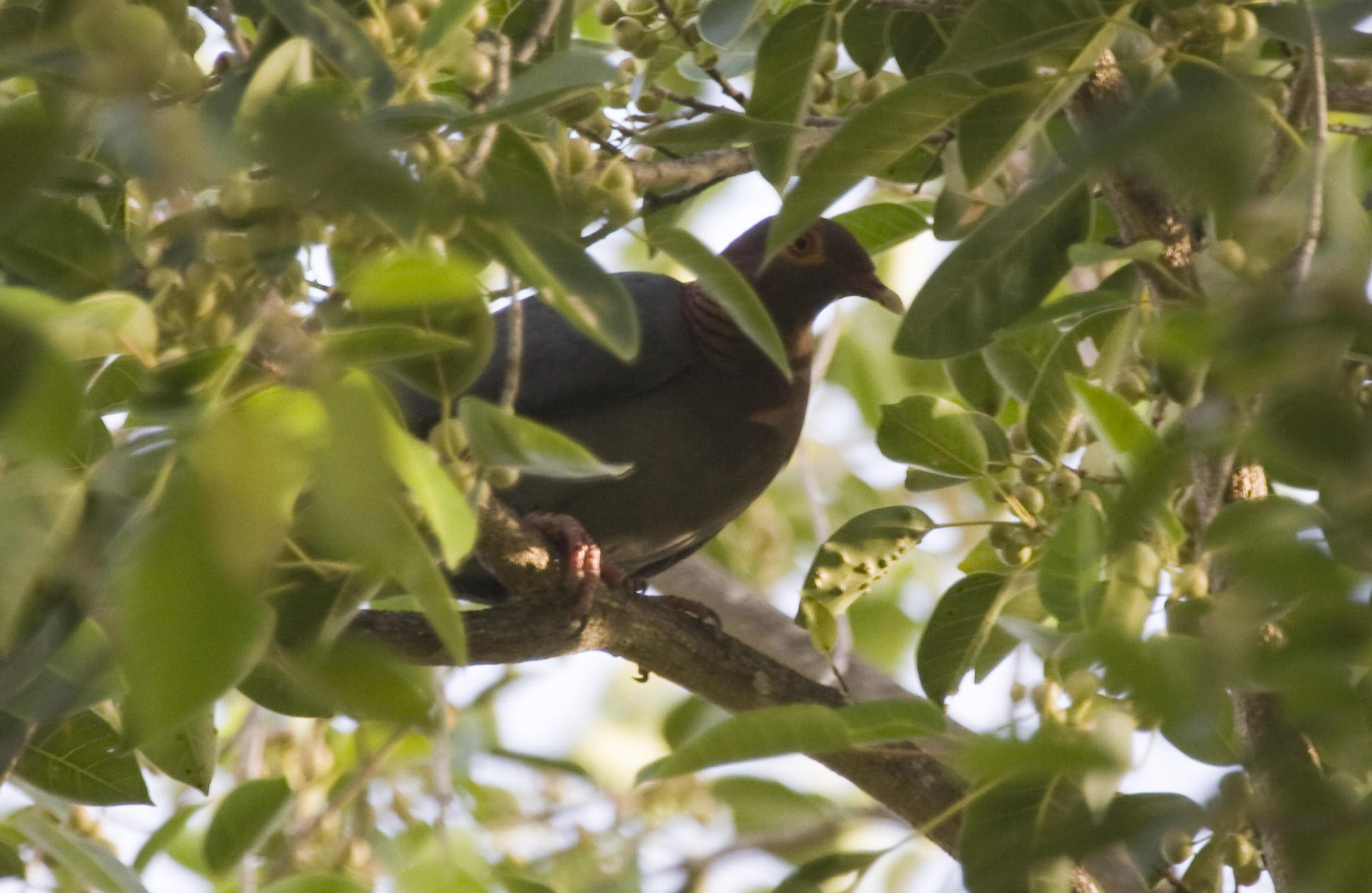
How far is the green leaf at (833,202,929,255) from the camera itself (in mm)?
2305

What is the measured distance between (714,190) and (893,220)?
6.08 ft

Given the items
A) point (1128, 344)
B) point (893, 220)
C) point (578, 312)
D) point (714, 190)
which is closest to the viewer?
point (578, 312)

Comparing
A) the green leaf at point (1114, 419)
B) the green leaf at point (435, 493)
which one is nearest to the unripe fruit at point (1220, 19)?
the green leaf at point (1114, 419)

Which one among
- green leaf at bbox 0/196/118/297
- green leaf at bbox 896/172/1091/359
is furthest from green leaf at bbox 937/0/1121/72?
green leaf at bbox 0/196/118/297

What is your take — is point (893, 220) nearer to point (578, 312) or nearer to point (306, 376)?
point (578, 312)

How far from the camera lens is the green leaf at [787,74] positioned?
1710 mm

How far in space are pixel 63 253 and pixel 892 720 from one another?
780 millimetres

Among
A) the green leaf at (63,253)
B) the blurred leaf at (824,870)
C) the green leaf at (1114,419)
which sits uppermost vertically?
the green leaf at (63,253)

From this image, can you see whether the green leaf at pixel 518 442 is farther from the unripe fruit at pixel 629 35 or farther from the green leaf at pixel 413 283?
the unripe fruit at pixel 629 35

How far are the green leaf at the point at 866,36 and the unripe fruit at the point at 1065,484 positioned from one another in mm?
655

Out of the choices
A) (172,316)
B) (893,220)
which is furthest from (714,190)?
(172,316)

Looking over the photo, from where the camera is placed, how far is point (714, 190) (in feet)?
13.5

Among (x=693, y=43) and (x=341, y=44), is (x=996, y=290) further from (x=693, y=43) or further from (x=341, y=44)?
(x=341, y=44)

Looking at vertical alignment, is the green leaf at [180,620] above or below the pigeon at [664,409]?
above
